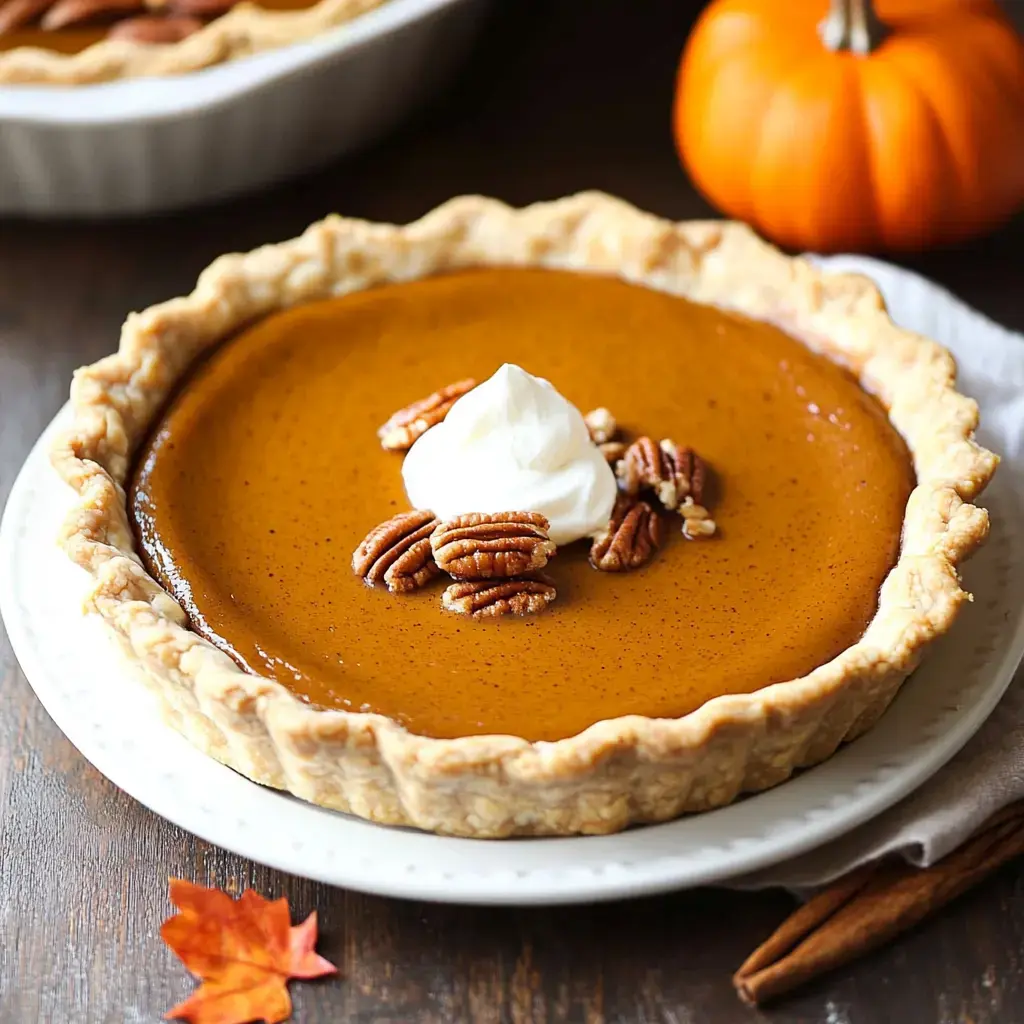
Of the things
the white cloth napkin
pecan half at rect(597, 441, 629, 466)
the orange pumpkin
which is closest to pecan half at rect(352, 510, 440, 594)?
pecan half at rect(597, 441, 629, 466)

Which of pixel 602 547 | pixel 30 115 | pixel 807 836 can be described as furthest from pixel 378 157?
pixel 807 836

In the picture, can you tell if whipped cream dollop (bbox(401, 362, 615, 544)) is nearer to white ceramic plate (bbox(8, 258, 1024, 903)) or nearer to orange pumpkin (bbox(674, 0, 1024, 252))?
white ceramic plate (bbox(8, 258, 1024, 903))

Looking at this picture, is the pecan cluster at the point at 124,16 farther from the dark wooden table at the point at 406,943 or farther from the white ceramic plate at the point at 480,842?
the white ceramic plate at the point at 480,842

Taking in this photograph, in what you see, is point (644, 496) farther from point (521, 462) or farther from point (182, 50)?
point (182, 50)

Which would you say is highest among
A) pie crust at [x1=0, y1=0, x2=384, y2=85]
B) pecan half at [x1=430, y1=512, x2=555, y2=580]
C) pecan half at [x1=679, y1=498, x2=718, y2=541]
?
pie crust at [x1=0, y1=0, x2=384, y2=85]

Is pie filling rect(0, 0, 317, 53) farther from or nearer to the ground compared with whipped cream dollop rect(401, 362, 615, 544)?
farther from the ground

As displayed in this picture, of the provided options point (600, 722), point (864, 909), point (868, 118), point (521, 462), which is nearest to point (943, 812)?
point (864, 909)

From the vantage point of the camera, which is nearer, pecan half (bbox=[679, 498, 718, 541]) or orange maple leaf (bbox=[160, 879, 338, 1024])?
orange maple leaf (bbox=[160, 879, 338, 1024])
